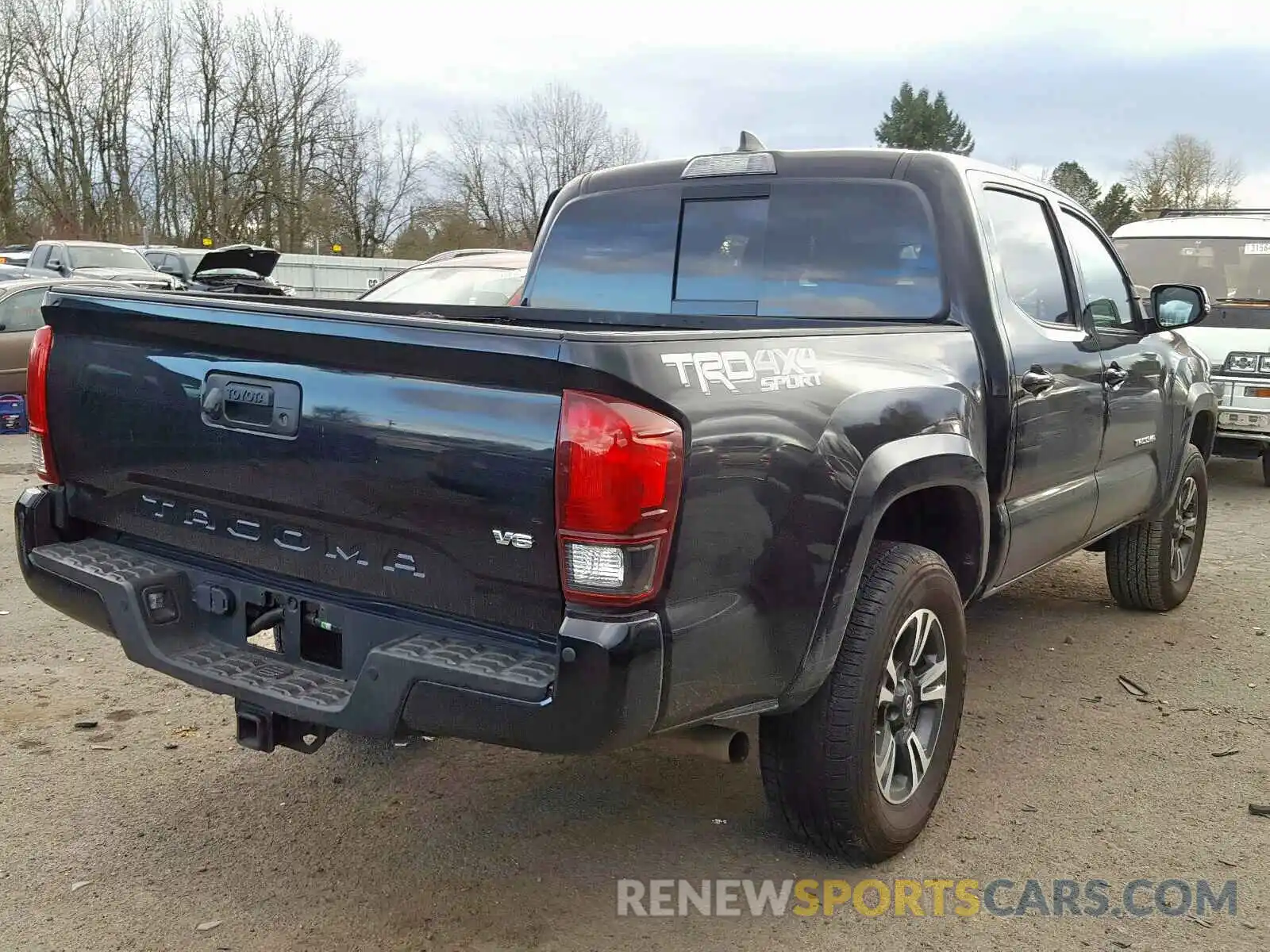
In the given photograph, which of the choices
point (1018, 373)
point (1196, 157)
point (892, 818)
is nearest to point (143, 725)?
point (892, 818)

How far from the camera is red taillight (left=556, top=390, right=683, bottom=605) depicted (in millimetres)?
2303

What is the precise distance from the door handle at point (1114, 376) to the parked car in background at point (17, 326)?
11145 mm

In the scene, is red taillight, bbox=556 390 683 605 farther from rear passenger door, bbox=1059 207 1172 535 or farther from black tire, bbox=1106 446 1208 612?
black tire, bbox=1106 446 1208 612

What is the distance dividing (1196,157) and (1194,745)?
210ft

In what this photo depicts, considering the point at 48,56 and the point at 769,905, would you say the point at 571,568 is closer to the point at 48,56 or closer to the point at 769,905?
the point at 769,905

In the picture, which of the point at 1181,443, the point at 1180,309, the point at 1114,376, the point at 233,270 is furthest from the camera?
the point at 233,270

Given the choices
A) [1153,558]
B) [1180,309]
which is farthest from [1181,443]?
[1180,309]

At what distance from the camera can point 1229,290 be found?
10.2 metres

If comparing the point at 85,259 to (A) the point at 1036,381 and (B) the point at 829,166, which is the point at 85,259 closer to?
(B) the point at 829,166

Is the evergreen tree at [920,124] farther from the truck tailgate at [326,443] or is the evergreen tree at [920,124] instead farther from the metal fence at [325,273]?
the truck tailgate at [326,443]

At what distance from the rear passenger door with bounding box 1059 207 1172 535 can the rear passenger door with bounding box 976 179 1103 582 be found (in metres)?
0.12

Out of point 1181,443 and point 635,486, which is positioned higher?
point 635,486

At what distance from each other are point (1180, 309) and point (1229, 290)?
5.98 m

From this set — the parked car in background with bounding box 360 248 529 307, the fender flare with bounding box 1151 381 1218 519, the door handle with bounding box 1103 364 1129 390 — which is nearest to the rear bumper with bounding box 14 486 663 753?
the door handle with bounding box 1103 364 1129 390
